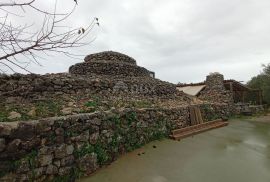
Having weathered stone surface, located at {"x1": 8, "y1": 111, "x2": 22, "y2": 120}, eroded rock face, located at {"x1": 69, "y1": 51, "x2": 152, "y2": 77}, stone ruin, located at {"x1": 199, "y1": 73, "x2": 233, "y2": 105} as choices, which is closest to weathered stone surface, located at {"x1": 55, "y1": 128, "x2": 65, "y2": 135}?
weathered stone surface, located at {"x1": 8, "y1": 111, "x2": 22, "y2": 120}

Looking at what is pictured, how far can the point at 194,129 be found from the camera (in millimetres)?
10047

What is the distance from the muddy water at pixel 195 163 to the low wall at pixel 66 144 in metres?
0.32

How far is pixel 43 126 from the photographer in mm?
4348

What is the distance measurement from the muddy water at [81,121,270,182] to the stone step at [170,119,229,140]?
31 centimetres

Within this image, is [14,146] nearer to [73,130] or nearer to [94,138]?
[73,130]

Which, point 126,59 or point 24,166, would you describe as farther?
point 126,59

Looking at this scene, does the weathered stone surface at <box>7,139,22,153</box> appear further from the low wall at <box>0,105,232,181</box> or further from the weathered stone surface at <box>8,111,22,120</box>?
the weathered stone surface at <box>8,111,22,120</box>

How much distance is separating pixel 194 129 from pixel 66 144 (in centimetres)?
664

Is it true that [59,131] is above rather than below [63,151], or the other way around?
above

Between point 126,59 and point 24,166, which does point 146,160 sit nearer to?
point 24,166

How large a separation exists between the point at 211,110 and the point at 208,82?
518 cm

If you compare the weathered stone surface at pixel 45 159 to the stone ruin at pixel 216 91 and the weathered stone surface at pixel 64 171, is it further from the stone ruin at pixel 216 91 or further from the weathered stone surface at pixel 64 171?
the stone ruin at pixel 216 91

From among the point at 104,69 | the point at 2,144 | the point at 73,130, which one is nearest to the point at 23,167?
the point at 2,144

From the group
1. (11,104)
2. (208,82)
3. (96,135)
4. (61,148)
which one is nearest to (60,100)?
(11,104)
